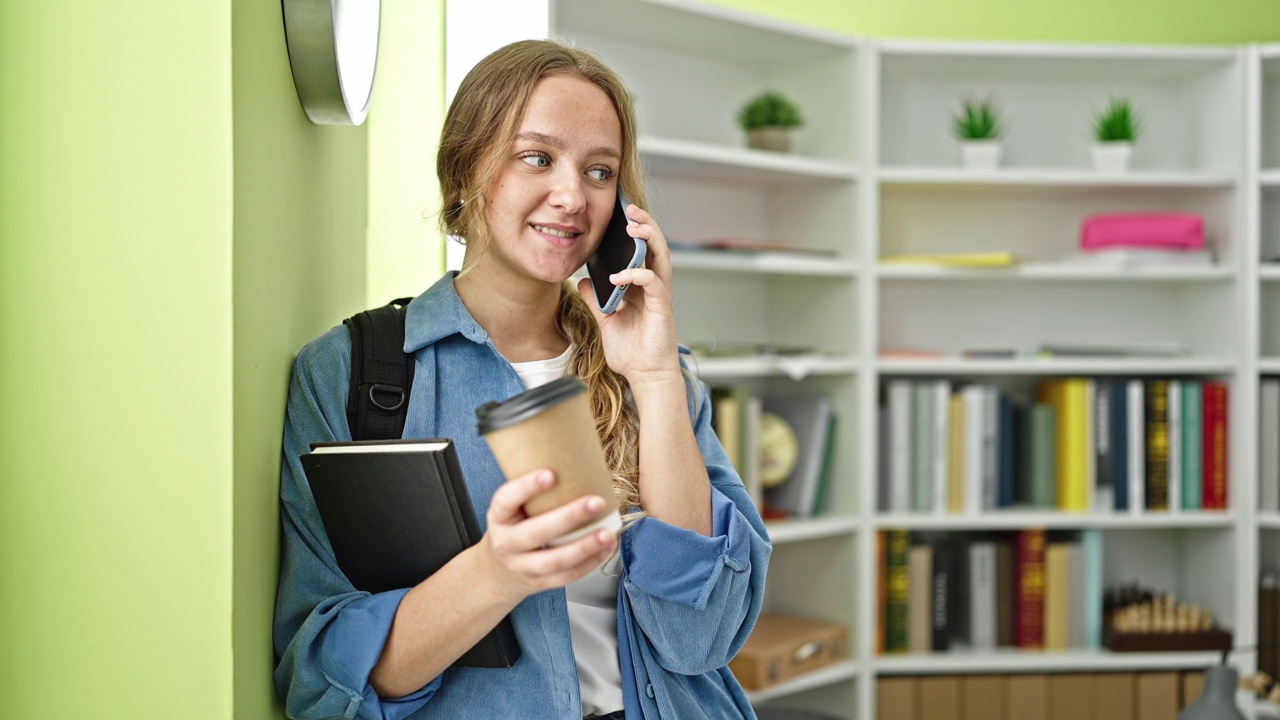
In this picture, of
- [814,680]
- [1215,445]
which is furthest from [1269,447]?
[814,680]

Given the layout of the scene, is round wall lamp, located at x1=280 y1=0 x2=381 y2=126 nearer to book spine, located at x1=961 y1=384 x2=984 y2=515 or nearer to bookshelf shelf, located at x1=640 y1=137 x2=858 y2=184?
bookshelf shelf, located at x1=640 y1=137 x2=858 y2=184

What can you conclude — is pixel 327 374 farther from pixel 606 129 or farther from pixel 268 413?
pixel 606 129

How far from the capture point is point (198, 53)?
2.90 ft

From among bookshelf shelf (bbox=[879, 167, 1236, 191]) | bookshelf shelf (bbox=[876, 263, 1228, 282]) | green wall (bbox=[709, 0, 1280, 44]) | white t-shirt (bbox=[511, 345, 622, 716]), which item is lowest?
white t-shirt (bbox=[511, 345, 622, 716])

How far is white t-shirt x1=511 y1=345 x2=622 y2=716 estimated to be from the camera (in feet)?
3.88

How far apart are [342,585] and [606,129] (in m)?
0.57

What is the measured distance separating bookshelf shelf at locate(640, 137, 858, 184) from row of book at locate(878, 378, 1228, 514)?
0.62 meters

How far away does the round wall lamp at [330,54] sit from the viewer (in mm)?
1100

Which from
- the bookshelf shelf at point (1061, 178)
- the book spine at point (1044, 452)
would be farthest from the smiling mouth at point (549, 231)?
the book spine at point (1044, 452)

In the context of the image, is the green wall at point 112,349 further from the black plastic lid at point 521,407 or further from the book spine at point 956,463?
the book spine at point 956,463

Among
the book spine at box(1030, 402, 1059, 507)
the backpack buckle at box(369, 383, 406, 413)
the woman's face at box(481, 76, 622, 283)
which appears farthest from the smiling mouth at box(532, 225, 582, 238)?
the book spine at box(1030, 402, 1059, 507)

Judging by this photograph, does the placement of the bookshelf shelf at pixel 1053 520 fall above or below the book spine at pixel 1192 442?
below

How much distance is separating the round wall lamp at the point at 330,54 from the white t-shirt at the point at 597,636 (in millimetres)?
599

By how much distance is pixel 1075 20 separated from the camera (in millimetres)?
3250
